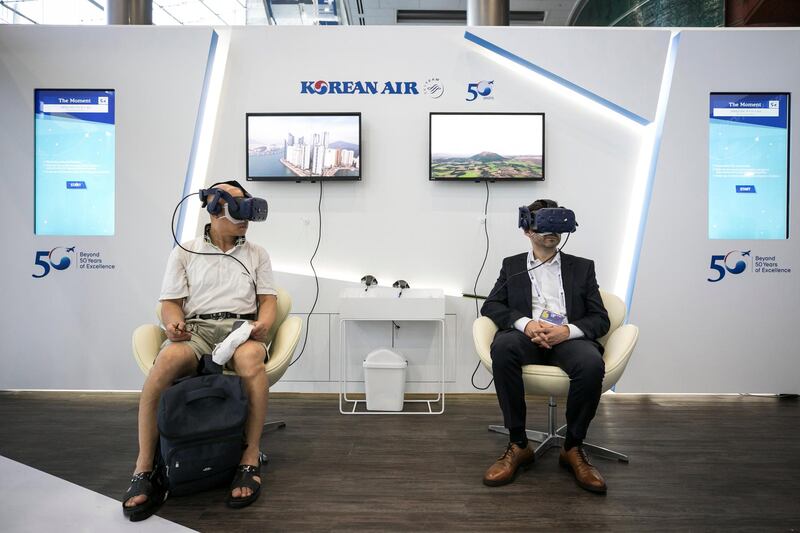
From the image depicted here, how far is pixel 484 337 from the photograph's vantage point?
8.91ft

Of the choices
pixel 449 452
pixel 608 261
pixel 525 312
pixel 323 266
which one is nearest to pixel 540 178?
pixel 608 261

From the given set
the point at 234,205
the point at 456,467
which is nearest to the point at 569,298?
the point at 456,467

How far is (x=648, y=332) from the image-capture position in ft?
12.6

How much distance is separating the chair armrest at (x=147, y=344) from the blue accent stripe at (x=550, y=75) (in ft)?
9.69

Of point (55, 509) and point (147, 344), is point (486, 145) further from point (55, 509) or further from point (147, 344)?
point (55, 509)

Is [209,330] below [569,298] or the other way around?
below

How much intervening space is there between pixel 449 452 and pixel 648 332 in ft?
6.61

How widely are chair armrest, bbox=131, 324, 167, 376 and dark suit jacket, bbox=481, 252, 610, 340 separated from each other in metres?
1.71

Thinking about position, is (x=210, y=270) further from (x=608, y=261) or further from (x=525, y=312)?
(x=608, y=261)

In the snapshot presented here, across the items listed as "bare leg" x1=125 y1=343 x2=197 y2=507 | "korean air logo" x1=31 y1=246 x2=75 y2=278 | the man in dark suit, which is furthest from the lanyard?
"korean air logo" x1=31 y1=246 x2=75 y2=278

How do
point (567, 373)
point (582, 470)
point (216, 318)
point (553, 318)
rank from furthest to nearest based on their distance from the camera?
point (553, 318)
point (216, 318)
point (567, 373)
point (582, 470)

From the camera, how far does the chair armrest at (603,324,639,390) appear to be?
2.49m

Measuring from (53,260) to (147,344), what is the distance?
77.1 inches

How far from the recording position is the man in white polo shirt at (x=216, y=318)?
2.16 meters
